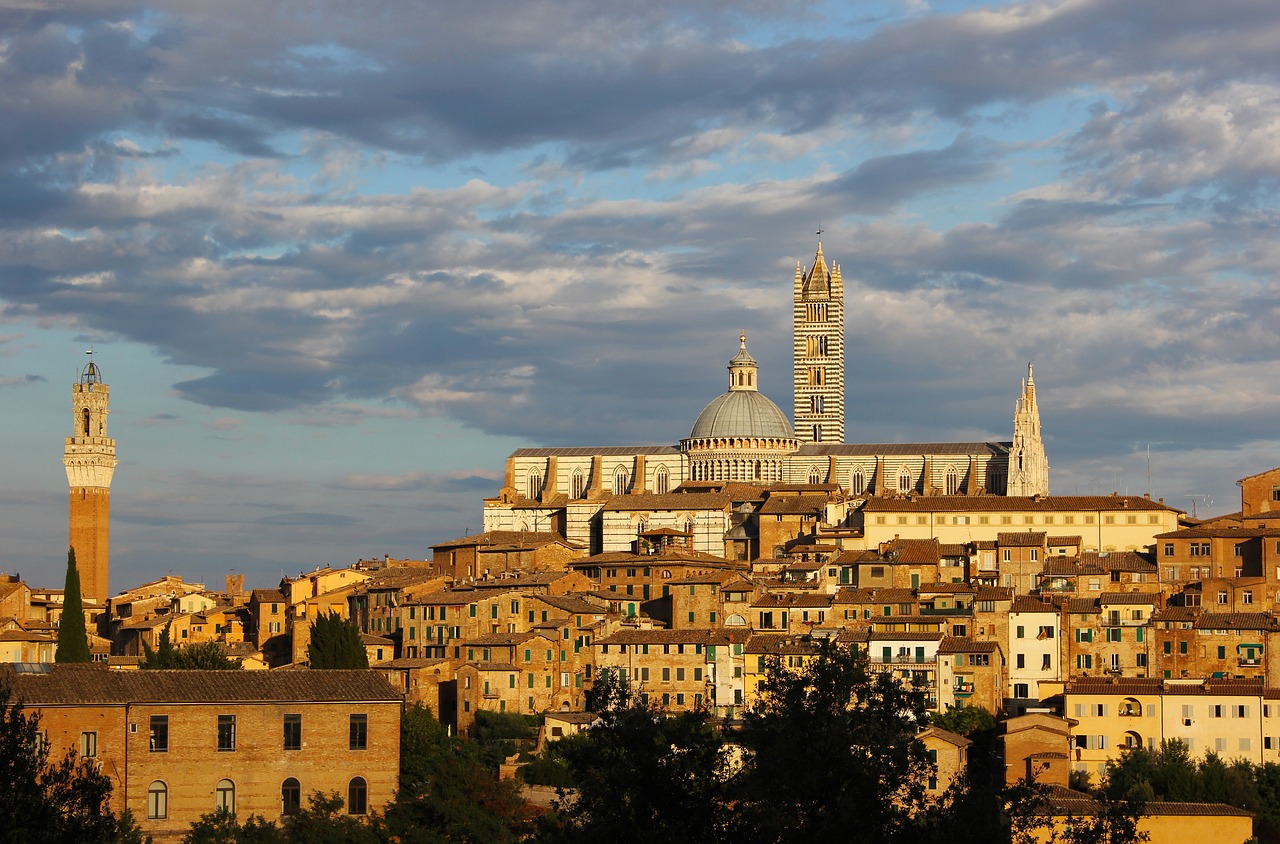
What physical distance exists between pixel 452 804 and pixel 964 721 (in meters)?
20.1

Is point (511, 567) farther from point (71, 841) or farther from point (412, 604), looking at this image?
point (71, 841)

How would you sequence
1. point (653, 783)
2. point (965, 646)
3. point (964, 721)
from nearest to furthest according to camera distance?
point (653, 783), point (964, 721), point (965, 646)

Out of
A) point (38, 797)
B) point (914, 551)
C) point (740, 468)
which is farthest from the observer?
point (740, 468)

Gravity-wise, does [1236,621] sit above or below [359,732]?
above

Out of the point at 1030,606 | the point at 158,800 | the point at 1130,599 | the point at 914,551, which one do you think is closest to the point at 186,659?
the point at 158,800

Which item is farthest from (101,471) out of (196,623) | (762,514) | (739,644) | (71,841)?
(71,841)

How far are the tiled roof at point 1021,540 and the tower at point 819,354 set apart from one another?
125 ft

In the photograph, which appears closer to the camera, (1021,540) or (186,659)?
(186,659)

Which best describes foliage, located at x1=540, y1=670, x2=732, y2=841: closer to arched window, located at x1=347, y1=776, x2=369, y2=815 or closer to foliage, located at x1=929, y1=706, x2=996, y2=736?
arched window, located at x1=347, y1=776, x2=369, y2=815

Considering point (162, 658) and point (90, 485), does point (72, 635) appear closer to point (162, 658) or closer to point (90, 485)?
point (162, 658)

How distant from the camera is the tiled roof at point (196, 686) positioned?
142 ft

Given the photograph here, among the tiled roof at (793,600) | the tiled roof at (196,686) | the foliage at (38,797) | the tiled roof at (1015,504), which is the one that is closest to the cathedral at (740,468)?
A: the tiled roof at (1015,504)

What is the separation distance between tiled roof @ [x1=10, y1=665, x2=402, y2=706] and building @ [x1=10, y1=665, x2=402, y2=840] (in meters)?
Answer: 0.03

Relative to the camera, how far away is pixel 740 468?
101688mm
